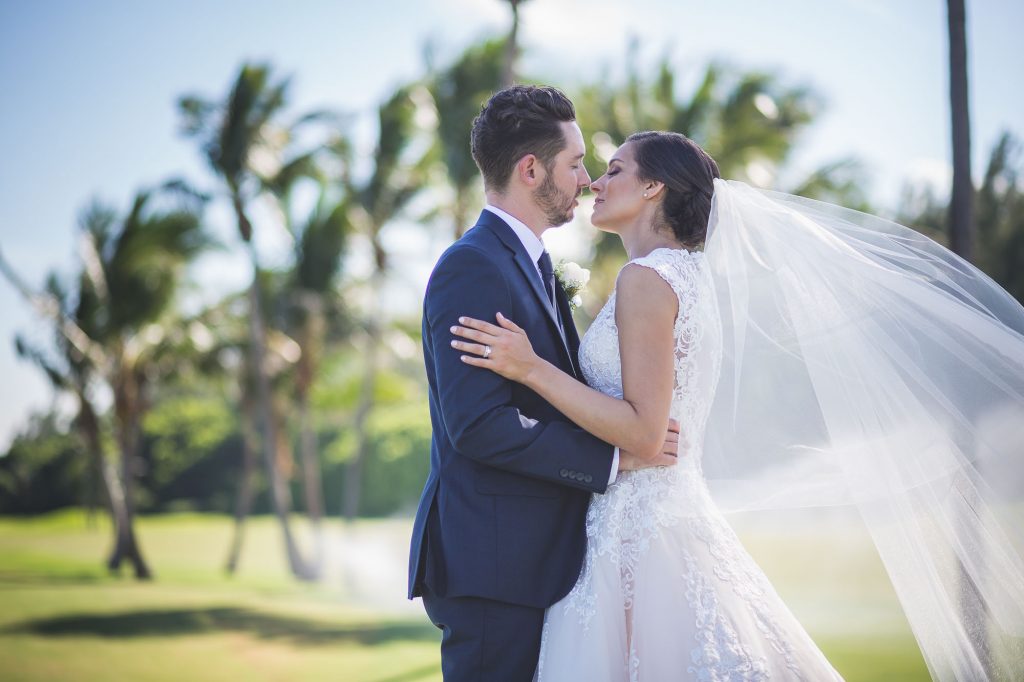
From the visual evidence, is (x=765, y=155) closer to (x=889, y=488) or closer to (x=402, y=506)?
(x=889, y=488)

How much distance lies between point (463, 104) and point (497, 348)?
515 inches

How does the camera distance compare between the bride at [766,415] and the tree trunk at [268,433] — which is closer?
the bride at [766,415]

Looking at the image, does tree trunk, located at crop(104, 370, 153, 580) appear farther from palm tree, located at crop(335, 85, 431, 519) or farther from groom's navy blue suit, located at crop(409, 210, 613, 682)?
groom's navy blue suit, located at crop(409, 210, 613, 682)

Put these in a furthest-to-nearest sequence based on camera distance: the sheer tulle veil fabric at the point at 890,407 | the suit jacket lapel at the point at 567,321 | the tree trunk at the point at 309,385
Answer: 1. the tree trunk at the point at 309,385
2. the suit jacket lapel at the point at 567,321
3. the sheer tulle veil fabric at the point at 890,407

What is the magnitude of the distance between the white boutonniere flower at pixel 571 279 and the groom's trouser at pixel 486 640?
4.25ft

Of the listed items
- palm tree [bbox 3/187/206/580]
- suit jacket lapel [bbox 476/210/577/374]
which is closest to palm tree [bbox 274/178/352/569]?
palm tree [bbox 3/187/206/580]

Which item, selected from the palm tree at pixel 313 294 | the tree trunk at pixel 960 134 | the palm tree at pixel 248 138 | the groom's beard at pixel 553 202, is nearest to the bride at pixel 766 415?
the groom's beard at pixel 553 202

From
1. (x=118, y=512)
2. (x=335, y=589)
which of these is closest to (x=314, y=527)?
(x=335, y=589)

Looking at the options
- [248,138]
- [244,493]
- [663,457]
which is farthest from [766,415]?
[244,493]

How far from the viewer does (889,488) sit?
108 inches

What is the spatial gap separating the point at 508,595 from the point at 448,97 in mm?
13578

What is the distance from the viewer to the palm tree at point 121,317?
17.3 metres

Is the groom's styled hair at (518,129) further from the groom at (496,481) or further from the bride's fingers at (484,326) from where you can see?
the bride's fingers at (484,326)

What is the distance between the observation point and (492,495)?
2574 mm
